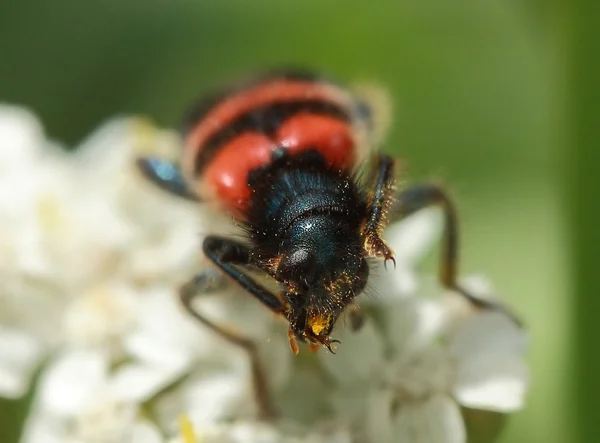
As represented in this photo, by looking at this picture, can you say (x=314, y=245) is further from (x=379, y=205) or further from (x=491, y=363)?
(x=491, y=363)

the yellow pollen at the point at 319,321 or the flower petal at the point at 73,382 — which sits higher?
the flower petal at the point at 73,382

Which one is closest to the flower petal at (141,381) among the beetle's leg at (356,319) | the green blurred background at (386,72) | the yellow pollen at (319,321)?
the beetle's leg at (356,319)

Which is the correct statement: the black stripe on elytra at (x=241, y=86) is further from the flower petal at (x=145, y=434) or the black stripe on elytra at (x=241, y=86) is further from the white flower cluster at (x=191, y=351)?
the flower petal at (x=145, y=434)

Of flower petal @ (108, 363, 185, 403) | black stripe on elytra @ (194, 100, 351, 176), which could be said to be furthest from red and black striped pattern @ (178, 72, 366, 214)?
flower petal @ (108, 363, 185, 403)

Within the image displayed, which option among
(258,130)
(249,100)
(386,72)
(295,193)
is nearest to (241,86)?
(249,100)

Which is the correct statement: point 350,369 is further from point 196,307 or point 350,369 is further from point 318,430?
point 196,307

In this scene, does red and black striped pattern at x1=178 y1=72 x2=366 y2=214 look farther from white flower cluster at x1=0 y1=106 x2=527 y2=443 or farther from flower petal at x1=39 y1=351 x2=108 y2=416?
flower petal at x1=39 y1=351 x2=108 y2=416

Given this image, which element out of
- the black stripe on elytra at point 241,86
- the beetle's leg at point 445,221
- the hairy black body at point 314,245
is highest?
the black stripe on elytra at point 241,86
